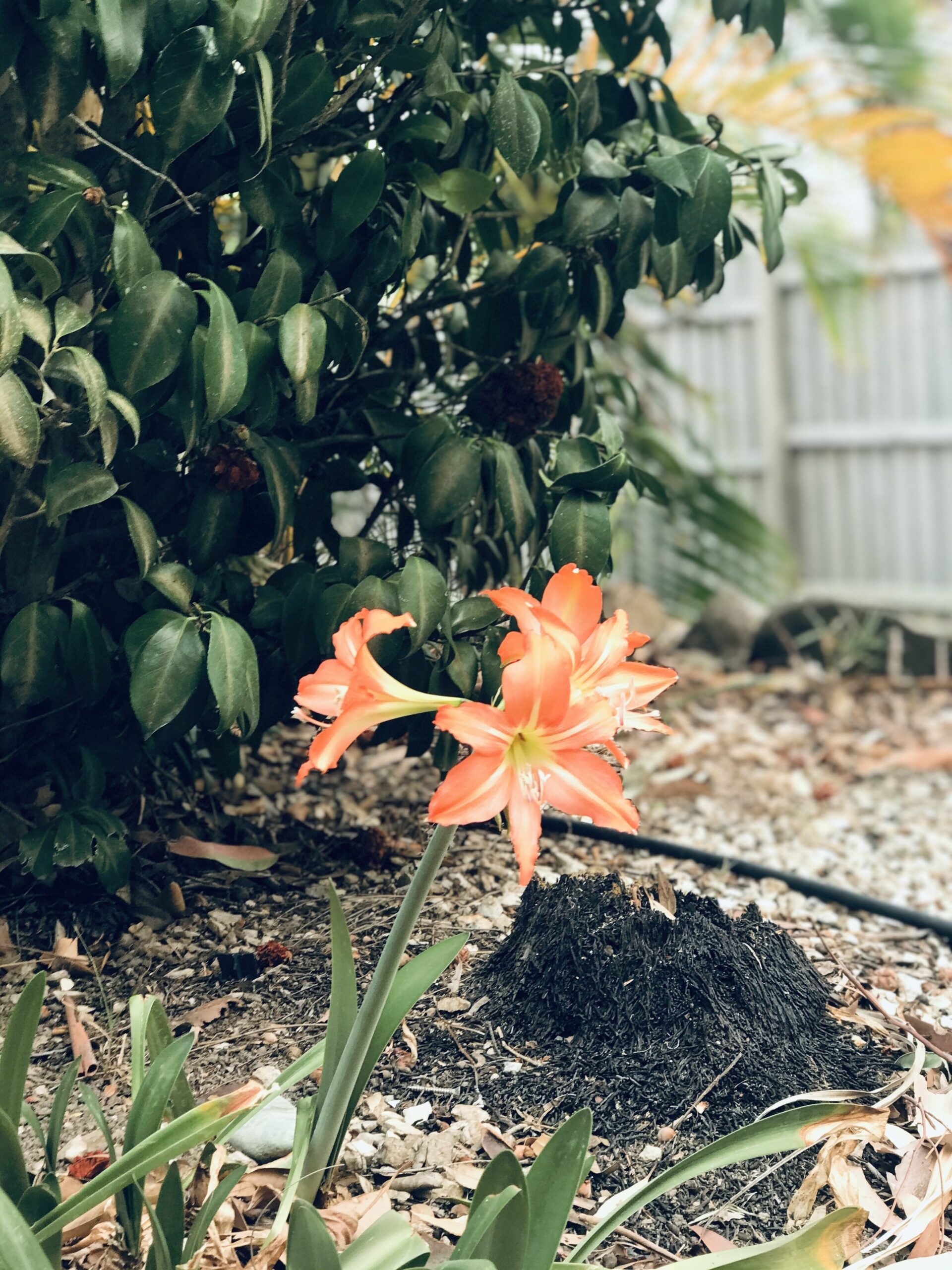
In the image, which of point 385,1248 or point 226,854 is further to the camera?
point 226,854

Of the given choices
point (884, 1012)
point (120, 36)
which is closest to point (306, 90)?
point (120, 36)

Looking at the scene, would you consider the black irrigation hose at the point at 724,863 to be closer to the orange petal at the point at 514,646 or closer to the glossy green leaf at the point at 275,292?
the glossy green leaf at the point at 275,292

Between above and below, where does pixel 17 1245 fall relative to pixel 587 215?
below

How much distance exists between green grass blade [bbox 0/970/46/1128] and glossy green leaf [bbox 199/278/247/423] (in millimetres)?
566

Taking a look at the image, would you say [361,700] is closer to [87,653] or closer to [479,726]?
[479,726]

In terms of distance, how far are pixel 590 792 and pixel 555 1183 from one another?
0.36 meters

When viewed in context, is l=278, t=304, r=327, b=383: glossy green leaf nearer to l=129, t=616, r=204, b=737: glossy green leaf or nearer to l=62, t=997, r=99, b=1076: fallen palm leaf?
l=129, t=616, r=204, b=737: glossy green leaf

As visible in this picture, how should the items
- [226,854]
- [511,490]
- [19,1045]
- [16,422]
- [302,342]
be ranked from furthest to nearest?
[226,854] < [511,490] < [302,342] < [16,422] < [19,1045]

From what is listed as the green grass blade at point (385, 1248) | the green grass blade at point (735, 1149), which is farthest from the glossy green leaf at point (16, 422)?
the green grass blade at point (735, 1149)

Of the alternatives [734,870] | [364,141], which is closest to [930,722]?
[734,870]

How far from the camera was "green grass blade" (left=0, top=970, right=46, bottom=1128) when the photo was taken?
3.35 ft

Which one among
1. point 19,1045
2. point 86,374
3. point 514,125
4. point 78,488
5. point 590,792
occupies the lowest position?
point 19,1045

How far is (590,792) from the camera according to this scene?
84 centimetres

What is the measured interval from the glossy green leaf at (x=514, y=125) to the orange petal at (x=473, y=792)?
0.83 metres
